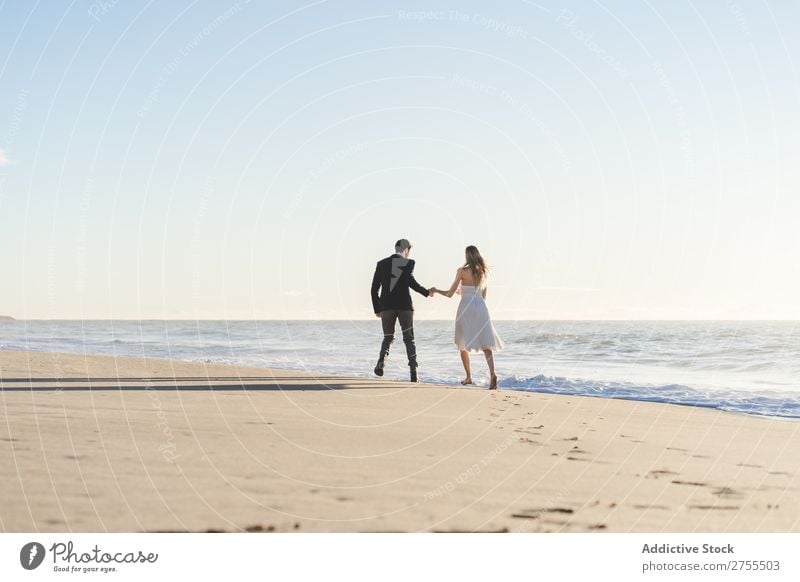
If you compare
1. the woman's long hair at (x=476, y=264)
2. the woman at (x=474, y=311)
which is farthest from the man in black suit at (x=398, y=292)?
the woman's long hair at (x=476, y=264)

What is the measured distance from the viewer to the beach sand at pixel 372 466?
420 cm

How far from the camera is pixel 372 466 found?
213 inches

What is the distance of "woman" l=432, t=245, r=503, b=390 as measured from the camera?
12320 mm

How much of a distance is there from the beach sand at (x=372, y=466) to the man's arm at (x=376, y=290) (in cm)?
361

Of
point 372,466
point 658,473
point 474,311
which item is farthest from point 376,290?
point 658,473

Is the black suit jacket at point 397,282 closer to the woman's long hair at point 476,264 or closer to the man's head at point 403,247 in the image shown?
the man's head at point 403,247

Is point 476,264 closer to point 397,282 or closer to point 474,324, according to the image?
point 474,324

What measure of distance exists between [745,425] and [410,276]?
593cm

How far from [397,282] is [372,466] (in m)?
7.39

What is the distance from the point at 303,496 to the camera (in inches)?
177

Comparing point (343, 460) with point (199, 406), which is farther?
point (199, 406)

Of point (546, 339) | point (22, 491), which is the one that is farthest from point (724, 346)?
point (22, 491)

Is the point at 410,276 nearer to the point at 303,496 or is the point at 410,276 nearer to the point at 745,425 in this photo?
the point at 745,425

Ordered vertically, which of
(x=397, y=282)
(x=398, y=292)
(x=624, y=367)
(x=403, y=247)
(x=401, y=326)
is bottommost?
(x=624, y=367)
